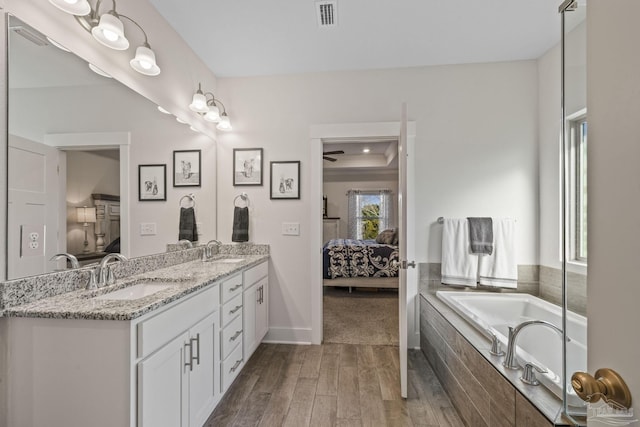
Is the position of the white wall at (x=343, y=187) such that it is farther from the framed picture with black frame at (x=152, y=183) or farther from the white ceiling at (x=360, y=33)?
the framed picture with black frame at (x=152, y=183)

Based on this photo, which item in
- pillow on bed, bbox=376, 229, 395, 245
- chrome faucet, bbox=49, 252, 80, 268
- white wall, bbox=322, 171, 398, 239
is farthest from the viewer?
white wall, bbox=322, 171, 398, 239

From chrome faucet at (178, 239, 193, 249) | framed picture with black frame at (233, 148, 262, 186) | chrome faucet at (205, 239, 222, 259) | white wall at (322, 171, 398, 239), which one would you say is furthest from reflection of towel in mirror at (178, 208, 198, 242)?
white wall at (322, 171, 398, 239)

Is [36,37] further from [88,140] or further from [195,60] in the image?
[195,60]

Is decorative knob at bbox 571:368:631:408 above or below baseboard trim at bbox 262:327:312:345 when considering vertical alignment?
above

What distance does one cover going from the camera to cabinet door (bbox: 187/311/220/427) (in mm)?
1491

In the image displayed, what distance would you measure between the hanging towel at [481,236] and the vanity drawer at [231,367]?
214cm

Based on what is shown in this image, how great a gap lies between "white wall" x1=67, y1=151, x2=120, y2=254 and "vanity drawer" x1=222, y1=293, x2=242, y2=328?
0.82m

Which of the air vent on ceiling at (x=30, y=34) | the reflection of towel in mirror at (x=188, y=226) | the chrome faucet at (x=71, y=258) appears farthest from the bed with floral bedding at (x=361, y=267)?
the air vent on ceiling at (x=30, y=34)

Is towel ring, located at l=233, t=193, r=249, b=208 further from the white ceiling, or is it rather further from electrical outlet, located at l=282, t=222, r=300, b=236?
the white ceiling

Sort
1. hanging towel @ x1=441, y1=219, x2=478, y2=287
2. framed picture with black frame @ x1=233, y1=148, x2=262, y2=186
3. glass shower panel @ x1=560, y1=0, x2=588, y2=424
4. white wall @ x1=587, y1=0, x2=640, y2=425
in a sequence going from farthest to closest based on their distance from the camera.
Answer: framed picture with black frame @ x1=233, y1=148, x2=262, y2=186 → hanging towel @ x1=441, y1=219, x2=478, y2=287 → glass shower panel @ x1=560, y1=0, x2=588, y2=424 → white wall @ x1=587, y1=0, x2=640, y2=425

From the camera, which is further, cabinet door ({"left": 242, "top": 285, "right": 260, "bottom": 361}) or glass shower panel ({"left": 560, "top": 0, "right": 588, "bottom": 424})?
cabinet door ({"left": 242, "top": 285, "right": 260, "bottom": 361})

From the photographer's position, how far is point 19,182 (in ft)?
3.93

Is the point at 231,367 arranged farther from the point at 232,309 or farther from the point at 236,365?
the point at 232,309

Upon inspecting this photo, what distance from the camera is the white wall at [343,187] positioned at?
24.5 feet
